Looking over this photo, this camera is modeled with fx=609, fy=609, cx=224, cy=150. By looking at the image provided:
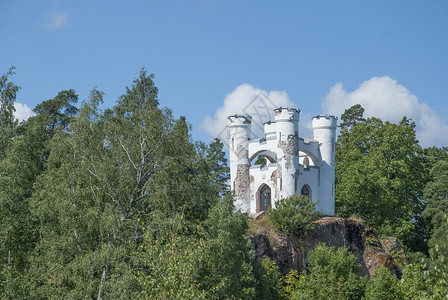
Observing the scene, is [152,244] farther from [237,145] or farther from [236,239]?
[237,145]

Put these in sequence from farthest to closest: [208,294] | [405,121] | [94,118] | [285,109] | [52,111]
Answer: [405,121] < [52,111] < [285,109] < [94,118] < [208,294]

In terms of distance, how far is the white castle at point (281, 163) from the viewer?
3572cm

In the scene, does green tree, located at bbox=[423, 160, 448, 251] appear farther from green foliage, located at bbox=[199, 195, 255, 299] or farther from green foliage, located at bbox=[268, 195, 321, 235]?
green foliage, located at bbox=[199, 195, 255, 299]

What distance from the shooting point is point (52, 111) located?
43562 millimetres

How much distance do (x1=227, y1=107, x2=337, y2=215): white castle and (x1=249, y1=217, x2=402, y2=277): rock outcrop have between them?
1.71 metres

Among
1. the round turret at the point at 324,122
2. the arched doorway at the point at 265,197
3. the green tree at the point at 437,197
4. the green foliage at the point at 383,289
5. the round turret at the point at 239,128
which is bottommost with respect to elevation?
the green foliage at the point at 383,289

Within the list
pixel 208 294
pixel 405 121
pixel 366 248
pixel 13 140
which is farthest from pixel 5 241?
pixel 405 121

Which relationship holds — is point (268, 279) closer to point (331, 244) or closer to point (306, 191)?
point (331, 244)

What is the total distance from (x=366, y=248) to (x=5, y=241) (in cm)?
2210

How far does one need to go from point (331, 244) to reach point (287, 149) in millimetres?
6168

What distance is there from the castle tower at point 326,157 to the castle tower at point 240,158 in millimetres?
4540

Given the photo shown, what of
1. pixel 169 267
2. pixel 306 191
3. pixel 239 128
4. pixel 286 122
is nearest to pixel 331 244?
pixel 306 191

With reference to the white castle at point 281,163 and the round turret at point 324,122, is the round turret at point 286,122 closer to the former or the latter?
the white castle at point 281,163

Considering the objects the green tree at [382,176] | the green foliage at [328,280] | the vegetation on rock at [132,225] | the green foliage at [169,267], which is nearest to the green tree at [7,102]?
the vegetation on rock at [132,225]
